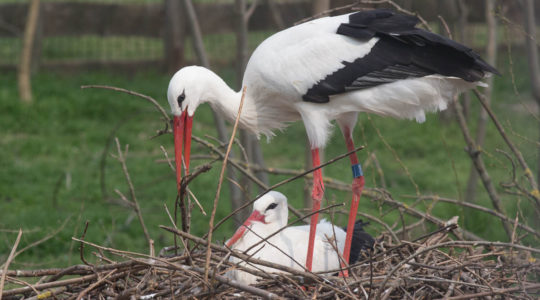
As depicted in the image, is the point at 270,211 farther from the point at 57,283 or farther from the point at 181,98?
the point at 57,283

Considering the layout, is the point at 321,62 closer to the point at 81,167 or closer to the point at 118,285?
the point at 118,285

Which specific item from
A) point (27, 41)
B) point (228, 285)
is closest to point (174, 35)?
point (27, 41)

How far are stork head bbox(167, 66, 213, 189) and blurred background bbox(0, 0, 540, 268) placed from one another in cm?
19

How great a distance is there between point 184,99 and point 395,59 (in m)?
1.12

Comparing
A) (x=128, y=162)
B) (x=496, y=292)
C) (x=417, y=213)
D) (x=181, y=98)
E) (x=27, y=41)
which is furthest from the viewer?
(x=27, y=41)

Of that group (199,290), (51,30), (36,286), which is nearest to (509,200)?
(199,290)

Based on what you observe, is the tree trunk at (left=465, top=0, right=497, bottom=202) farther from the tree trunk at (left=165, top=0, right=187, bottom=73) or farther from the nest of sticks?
the tree trunk at (left=165, top=0, right=187, bottom=73)

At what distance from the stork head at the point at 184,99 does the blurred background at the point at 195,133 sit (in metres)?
0.19

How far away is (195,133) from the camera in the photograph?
867 centimetres

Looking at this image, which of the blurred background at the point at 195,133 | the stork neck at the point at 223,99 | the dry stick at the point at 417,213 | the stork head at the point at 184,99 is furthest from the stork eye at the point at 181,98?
the dry stick at the point at 417,213

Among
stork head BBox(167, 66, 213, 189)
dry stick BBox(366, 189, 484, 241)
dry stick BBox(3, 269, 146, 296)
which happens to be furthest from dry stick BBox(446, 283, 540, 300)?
stork head BBox(167, 66, 213, 189)

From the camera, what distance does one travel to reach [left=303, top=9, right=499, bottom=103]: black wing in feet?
12.3

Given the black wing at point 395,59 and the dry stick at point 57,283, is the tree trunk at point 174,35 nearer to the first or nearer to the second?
the black wing at point 395,59

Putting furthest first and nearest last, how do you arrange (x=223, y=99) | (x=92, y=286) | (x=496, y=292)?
(x=223, y=99) → (x=92, y=286) → (x=496, y=292)
